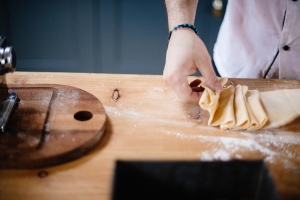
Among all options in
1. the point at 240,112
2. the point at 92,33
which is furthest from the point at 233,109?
the point at 92,33

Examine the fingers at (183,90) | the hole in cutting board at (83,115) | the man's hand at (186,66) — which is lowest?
the hole in cutting board at (83,115)

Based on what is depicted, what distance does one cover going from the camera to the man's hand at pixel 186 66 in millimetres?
773

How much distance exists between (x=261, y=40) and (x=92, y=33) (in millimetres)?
1169

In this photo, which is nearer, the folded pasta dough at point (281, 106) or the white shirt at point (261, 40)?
the folded pasta dough at point (281, 106)

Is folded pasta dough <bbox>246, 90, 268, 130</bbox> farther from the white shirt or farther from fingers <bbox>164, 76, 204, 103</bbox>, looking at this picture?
the white shirt

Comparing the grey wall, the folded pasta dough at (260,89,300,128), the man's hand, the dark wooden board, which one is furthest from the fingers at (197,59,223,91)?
the grey wall

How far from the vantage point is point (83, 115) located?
0.76 m

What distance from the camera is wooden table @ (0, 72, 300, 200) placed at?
60cm

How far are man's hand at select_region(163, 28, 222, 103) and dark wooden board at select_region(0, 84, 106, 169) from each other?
0.19 meters

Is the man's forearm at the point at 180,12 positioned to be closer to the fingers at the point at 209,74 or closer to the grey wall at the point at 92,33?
the fingers at the point at 209,74

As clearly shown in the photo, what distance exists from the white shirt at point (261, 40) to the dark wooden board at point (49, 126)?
0.56 m

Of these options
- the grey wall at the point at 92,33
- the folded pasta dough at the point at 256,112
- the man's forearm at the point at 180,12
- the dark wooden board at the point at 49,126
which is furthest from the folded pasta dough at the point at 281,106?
the grey wall at the point at 92,33

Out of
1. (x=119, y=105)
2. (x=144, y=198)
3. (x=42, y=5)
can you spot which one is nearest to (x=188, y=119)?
(x=119, y=105)

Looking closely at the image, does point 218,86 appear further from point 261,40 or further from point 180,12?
point 261,40
